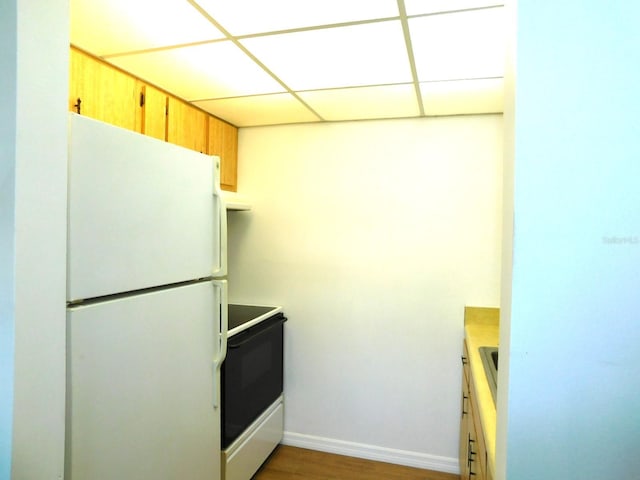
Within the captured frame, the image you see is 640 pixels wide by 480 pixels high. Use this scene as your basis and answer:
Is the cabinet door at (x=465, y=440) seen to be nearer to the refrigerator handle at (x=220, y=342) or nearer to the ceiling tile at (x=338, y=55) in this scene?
the refrigerator handle at (x=220, y=342)

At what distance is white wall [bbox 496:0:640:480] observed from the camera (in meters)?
0.64

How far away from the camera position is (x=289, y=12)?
1.30 m

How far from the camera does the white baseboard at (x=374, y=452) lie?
244cm

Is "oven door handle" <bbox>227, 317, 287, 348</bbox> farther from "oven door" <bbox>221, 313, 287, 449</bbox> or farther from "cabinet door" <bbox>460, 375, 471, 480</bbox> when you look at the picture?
"cabinet door" <bbox>460, 375, 471, 480</bbox>

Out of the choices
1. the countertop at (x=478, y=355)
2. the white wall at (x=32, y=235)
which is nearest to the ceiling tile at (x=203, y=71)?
the white wall at (x=32, y=235)

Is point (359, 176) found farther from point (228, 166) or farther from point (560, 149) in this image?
point (560, 149)

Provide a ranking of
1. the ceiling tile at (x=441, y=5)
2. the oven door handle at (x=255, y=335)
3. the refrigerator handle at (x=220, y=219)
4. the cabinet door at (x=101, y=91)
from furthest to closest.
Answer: the oven door handle at (x=255, y=335) < the refrigerator handle at (x=220, y=219) < the cabinet door at (x=101, y=91) < the ceiling tile at (x=441, y=5)

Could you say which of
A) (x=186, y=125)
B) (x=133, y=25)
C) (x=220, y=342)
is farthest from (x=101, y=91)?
(x=220, y=342)

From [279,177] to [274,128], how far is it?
357 mm

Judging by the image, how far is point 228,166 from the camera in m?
2.64

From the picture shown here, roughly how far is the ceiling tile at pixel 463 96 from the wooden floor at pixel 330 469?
229 cm

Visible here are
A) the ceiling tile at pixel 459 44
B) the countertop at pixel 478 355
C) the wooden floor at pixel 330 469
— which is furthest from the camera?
the wooden floor at pixel 330 469

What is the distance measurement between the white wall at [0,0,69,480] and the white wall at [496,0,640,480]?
1080mm

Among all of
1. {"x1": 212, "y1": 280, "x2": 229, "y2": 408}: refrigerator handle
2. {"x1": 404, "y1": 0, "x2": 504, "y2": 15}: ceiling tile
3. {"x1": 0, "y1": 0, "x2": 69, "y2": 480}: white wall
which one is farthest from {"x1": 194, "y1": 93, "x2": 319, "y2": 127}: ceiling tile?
{"x1": 0, "y1": 0, "x2": 69, "y2": 480}: white wall
